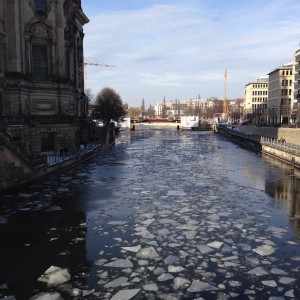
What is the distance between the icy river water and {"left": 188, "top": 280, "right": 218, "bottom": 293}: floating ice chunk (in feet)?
0.10

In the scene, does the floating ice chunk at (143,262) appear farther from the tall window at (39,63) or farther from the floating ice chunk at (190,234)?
the tall window at (39,63)

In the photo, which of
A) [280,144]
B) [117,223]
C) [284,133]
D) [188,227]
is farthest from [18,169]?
[284,133]

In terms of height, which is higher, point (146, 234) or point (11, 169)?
point (11, 169)

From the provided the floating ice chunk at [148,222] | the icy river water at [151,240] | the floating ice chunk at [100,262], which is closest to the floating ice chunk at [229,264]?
the icy river water at [151,240]

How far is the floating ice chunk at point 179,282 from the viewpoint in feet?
38.5

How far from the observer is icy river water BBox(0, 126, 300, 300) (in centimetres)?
1177

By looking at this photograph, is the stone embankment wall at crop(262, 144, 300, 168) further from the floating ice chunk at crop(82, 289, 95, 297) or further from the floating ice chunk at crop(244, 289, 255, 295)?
the floating ice chunk at crop(82, 289, 95, 297)

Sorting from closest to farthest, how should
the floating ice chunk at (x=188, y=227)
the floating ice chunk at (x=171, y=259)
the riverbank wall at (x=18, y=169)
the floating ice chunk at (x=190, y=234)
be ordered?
the floating ice chunk at (x=171, y=259)
the floating ice chunk at (x=190, y=234)
the floating ice chunk at (x=188, y=227)
the riverbank wall at (x=18, y=169)

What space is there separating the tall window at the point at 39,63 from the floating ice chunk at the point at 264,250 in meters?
33.6

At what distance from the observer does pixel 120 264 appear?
13430 mm

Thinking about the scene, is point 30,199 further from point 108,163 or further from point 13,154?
point 108,163

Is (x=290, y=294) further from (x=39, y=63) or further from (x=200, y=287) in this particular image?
(x=39, y=63)

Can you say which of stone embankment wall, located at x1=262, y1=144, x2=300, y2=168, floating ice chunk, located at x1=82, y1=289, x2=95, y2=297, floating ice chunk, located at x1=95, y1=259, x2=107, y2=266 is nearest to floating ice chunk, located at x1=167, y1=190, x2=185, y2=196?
floating ice chunk, located at x1=95, y1=259, x2=107, y2=266

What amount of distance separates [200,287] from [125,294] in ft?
7.36
